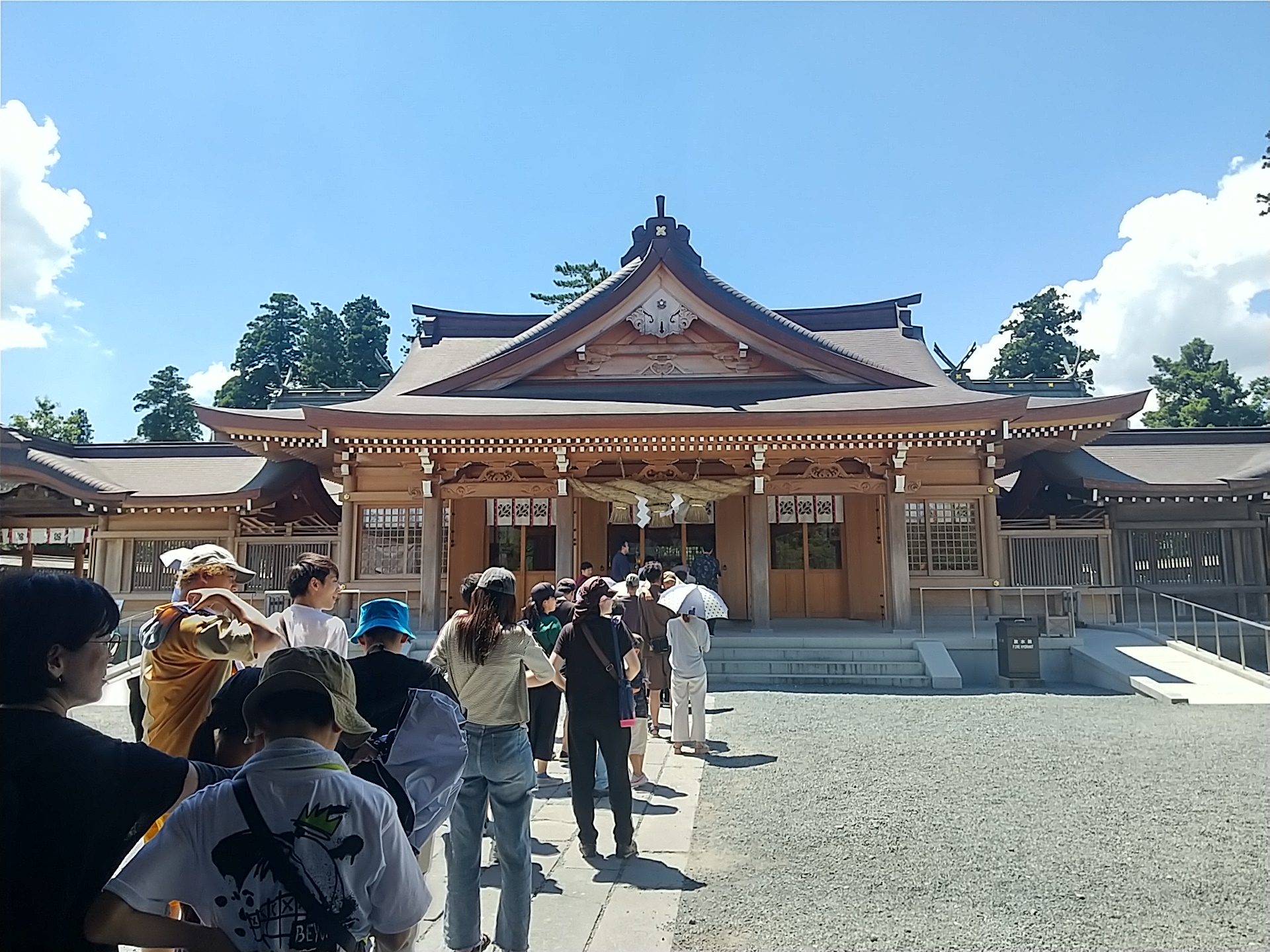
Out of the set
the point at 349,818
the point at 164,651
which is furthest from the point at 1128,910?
the point at 164,651

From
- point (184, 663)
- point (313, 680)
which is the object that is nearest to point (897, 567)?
point (184, 663)

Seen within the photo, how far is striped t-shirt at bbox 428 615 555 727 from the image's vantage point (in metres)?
3.44

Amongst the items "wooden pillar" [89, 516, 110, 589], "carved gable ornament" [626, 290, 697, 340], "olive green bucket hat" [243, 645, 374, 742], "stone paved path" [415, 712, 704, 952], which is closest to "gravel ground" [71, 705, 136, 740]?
"wooden pillar" [89, 516, 110, 589]

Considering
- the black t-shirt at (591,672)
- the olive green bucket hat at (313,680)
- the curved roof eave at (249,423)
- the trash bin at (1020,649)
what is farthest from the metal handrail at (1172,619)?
the curved roof eave at (249,423)

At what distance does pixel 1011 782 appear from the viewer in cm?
586

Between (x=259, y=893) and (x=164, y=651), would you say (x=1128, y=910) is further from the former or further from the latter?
(x=164, y=651)

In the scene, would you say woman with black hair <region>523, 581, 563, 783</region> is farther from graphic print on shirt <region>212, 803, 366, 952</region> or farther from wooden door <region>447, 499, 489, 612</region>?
wooden door <region>447, 499, 489, 612</region>

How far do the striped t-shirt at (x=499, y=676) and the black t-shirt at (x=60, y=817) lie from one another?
182 centimetres

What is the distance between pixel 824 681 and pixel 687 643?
184 inches

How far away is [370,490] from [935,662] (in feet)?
31.7

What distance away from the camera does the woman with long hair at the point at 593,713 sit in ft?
14.2

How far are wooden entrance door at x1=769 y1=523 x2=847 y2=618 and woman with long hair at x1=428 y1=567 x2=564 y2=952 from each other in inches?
450

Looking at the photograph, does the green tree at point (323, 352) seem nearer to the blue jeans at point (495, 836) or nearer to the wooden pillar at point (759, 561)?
the wooden pillar at point (759, 561)

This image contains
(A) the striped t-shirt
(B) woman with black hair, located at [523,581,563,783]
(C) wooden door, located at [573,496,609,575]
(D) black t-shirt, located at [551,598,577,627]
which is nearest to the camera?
(A) the striped t-shirt
